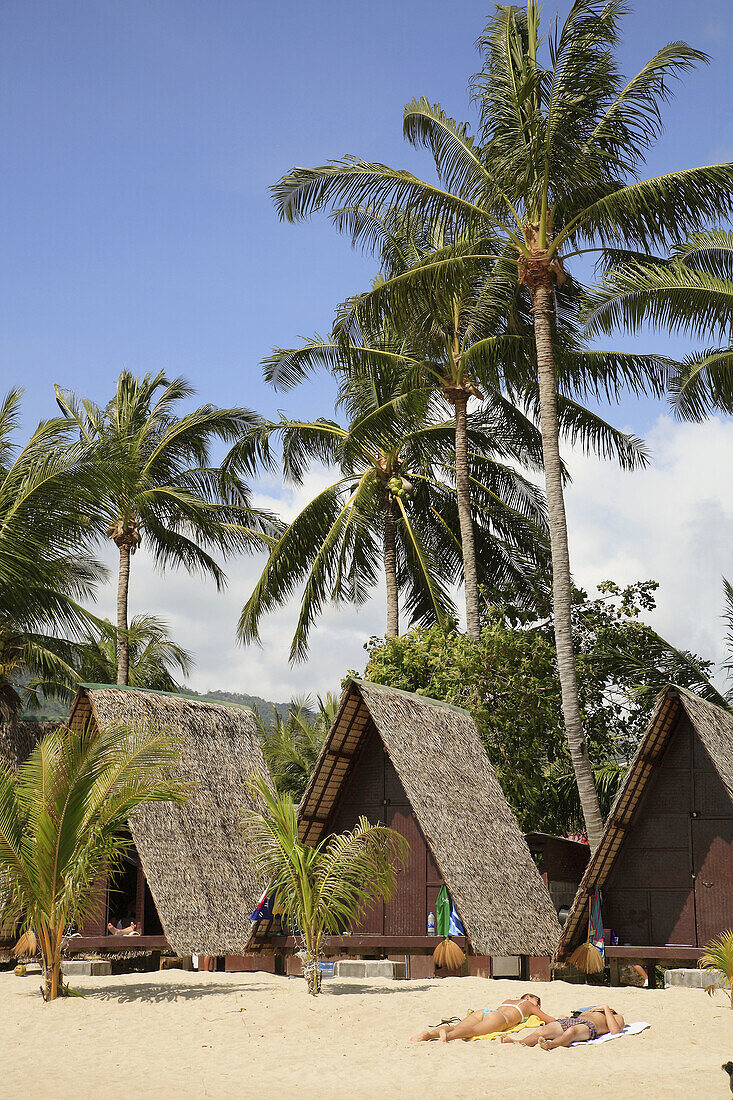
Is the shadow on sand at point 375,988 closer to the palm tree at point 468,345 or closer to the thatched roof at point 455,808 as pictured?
the thatched roof at point 455,808

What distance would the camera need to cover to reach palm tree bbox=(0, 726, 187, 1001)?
11773 mm

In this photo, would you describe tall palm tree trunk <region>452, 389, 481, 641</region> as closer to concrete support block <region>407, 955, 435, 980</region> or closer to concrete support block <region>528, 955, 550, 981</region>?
concrete support block <region>528, 955, 550, 981</region>

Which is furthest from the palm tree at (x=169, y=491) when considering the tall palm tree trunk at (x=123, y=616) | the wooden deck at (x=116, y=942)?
the wooden deck at (x=116, y=942)

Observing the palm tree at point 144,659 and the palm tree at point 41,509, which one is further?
the palm tree at point 144,659

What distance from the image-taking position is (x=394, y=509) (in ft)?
79.2

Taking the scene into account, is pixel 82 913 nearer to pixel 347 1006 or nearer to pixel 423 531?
pixel 347 1006

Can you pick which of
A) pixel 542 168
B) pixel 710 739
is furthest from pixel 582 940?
pixel 542 168

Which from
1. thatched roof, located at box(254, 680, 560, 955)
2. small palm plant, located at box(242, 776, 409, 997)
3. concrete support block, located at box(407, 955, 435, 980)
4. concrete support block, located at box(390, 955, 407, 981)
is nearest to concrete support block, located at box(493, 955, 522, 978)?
thatched roof, located at box(254, 680, 560, 955)

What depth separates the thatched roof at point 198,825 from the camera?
47.6 feet

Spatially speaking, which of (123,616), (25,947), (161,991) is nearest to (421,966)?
(161,991)

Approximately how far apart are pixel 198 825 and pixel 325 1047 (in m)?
6.37

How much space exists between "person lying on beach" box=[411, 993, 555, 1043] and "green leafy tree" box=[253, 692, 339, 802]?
72.0ft

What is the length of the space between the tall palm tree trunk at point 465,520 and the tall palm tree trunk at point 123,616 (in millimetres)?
7044

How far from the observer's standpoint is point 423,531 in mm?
24766
